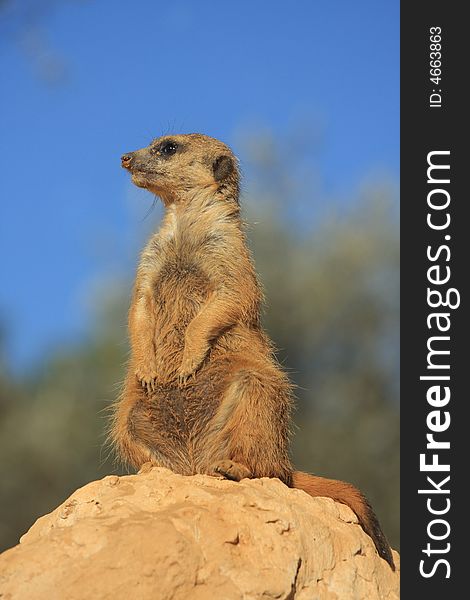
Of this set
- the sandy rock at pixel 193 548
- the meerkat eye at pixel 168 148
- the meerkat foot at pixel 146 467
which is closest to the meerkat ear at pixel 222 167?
the meerkat eye at pixel 168 148

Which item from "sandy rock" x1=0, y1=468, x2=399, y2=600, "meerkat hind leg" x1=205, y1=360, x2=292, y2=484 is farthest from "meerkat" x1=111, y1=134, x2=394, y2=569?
"sandy rock" x1=0, y1=468, x2=399, y2=600

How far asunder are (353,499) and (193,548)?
124 cm

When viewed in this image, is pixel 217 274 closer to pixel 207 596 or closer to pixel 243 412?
pixel 243 412

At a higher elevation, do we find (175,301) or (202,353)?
(175,301)

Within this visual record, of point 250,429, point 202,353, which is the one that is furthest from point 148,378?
point 250,429

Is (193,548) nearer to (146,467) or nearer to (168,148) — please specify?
(146,467)

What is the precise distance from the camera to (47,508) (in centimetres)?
1493

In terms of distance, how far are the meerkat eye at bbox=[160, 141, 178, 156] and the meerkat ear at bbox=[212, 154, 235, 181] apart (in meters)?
0.26

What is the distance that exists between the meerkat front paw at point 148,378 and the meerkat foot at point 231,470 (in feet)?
2.21

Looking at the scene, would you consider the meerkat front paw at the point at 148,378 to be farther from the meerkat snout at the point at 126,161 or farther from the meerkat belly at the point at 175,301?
the meerkat snout at the point at 126,161

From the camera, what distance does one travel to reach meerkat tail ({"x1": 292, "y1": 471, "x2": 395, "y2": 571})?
5297mm

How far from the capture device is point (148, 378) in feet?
18.9

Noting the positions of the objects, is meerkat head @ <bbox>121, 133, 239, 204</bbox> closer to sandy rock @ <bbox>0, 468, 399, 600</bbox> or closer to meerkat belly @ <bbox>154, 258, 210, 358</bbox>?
meerkat belly @ <bbox>154, 258, 210, 358</bbox>

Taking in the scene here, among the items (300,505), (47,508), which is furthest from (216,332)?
(47,508)
